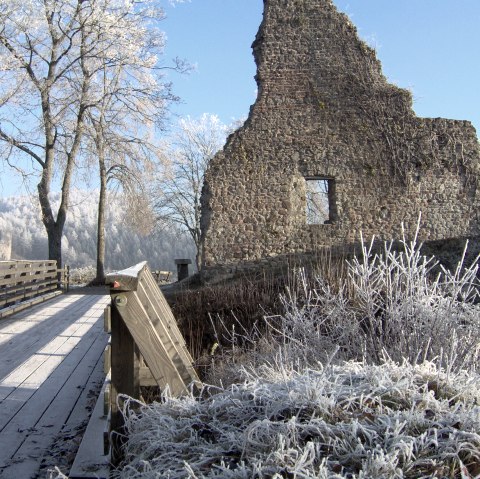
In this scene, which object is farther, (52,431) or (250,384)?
(52,431)

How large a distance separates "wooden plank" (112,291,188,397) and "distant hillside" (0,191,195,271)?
48.1 meters

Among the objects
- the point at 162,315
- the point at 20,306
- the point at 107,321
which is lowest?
the point at 20,306

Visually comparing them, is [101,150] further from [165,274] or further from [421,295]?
[421,295]

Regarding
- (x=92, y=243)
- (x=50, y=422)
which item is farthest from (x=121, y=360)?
(x=92, y=243)

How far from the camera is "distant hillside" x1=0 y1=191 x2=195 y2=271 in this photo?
56500 millimetres

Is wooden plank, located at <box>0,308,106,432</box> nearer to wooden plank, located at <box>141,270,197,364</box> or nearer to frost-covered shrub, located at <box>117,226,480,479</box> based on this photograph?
wooden plank, located at <box>141,270,197,364</box>

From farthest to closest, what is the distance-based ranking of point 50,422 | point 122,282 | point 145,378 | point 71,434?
1. point 50,422
2. point 71,434
3. point 145,378
4. point 122,282

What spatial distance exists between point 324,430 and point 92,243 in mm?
63744

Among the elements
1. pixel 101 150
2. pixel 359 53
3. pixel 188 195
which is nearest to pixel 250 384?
pixel 359 53

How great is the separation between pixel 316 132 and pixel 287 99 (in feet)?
3.62

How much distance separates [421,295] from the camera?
4496 millimetres

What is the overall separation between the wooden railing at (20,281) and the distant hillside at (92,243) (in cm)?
3544

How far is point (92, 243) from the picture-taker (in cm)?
6406

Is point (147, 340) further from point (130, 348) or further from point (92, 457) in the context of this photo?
point (92, 457)
